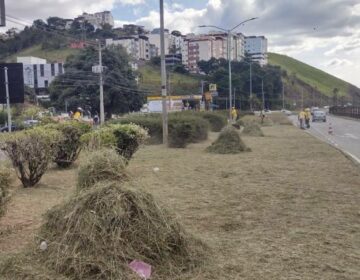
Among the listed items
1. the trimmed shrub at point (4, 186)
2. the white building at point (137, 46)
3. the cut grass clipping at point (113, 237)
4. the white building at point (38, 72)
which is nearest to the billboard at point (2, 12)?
the trimmed shrub at point (4, 186)

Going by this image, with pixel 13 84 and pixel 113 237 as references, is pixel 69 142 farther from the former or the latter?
pixel 13 84

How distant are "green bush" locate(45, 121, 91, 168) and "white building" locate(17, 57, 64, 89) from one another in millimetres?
108266

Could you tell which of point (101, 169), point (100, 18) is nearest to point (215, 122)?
point (101, 169)

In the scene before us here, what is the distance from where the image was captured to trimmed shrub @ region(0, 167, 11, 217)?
675 centimetres

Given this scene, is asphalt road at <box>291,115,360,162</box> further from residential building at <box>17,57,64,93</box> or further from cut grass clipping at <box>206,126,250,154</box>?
residential building at <box>17,57,64,93</box>

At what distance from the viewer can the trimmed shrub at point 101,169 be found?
267 inches

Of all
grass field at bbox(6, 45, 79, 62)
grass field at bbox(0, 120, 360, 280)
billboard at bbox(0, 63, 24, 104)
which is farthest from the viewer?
grass field at bbox(6, 45, 79, 62)

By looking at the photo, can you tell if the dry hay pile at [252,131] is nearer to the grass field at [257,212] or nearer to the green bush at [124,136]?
the grass field at [257,212]

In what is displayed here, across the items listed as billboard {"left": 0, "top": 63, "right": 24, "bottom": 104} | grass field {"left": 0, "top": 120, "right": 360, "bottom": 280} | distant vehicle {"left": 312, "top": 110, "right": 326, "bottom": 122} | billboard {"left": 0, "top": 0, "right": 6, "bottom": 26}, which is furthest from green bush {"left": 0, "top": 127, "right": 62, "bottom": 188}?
distant vehicle {"left": 312, "top": 110, "right": 326, "bottom": 122}

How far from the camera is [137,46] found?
440 ft

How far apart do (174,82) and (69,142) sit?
119132 mm

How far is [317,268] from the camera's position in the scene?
5246 mm

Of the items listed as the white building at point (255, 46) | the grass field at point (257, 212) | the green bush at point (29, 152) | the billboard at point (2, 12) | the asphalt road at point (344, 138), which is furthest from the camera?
the white building at point (255, 46)

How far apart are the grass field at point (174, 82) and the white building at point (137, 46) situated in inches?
132
